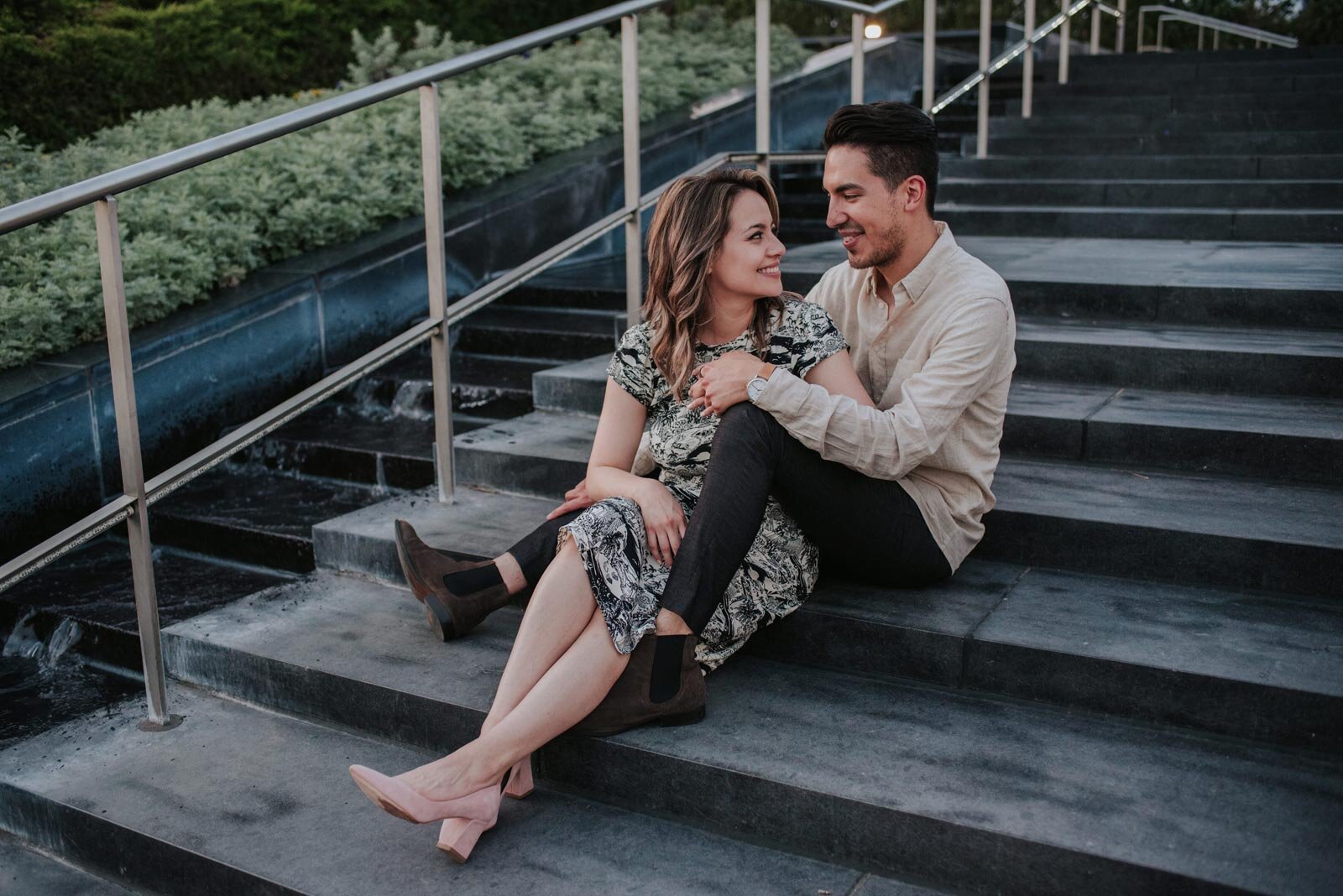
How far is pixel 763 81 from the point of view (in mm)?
4457

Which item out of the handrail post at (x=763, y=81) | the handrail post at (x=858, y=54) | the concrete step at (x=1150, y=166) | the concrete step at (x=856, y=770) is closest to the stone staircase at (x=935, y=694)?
the concrete step at (x=856, y=770)

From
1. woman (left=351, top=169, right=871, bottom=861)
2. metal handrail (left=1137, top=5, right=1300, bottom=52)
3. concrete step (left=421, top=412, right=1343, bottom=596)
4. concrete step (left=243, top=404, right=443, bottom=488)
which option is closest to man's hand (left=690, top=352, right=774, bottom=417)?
woman (left=351, top=169, right=871, bottom=861)

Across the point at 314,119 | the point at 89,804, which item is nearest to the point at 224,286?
the point at 314,119

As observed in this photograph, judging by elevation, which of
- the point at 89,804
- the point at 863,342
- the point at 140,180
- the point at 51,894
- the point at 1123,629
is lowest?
the point at 51,894

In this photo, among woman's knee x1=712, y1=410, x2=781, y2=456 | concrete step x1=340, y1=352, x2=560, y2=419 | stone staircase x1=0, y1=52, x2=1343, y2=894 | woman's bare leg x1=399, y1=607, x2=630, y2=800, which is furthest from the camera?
concrete step x1=340, y1=352, x2=560, y2=419

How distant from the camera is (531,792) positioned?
254 centimetres

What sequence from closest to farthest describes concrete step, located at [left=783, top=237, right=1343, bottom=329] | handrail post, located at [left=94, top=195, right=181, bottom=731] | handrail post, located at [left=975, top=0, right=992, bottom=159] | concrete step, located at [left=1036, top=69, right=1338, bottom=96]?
handrail post, located at [left=94, top=195, right=181, bottom=731], concrete step, located at [left=783, top=237, right=1343, bottom=329], handrail post, located at [left=975, top=0, right=992, bottom=159], concrete step, located at [left=1036, top=69, right=1338, bottom=96]

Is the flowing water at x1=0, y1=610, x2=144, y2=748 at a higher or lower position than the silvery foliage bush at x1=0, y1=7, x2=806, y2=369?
lower

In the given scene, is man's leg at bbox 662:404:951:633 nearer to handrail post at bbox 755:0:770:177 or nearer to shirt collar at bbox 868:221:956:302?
shirt collar at bbox 868:221:956:302

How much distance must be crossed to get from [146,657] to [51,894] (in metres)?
0.56

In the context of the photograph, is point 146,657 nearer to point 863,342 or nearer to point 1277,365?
point 863,342

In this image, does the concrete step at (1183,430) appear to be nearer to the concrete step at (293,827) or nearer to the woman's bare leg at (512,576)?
the woman's bare leg at (512,576)

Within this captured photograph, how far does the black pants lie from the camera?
242 centimetres

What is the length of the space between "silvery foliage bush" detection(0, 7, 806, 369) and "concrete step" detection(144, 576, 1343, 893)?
1.76m
